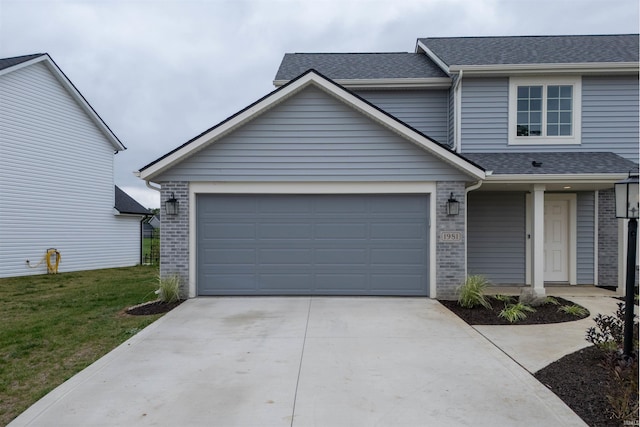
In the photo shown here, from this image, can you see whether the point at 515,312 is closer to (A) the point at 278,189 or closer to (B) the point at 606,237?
(B) the point at 606,237

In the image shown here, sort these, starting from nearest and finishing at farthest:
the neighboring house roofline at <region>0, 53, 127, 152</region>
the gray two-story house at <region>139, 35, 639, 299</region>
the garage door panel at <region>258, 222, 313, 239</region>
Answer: the gray two-story house at <region>139, 35, 639, 299</region>
the garage door panel at <region>258, 222, 313, 239</region>
the neighboring house roofline at <region>0, 53, 127, 152</region>

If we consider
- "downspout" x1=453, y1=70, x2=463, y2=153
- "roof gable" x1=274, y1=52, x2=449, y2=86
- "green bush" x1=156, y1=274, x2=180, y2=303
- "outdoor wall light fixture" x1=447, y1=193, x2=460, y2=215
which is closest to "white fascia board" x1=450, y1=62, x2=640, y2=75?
"downspout" x1=453, y1=70, x2=463, y2=153

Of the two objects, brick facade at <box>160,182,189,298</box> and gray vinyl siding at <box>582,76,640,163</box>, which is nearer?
brick facade at <box>160,182,189,298</box>

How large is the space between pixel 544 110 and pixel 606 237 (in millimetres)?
3667

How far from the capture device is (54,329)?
264 inches

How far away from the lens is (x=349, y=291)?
8.85 metres

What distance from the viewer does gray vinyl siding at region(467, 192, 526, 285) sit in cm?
1027

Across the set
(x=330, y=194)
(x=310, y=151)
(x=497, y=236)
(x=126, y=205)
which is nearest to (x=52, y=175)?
(x=126, y=205)

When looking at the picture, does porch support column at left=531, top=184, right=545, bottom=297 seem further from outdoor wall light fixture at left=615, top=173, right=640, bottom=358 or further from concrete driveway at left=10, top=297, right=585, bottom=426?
outdoor wall light fixture at left=615, top=173, right=640, bottom=358

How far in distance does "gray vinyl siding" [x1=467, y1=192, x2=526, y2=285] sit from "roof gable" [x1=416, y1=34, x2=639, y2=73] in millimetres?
3542

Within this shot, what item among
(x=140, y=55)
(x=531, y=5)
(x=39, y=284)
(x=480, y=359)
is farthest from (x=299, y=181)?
(x=140, y=55)

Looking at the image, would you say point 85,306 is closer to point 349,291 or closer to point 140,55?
point 349,291

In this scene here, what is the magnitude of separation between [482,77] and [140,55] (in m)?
16.7

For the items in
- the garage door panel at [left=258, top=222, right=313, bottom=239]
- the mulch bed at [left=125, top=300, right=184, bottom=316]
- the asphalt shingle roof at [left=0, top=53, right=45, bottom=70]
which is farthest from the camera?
the asphalt shingle roof at [left=0, top=53, right=45, bottom=70]
